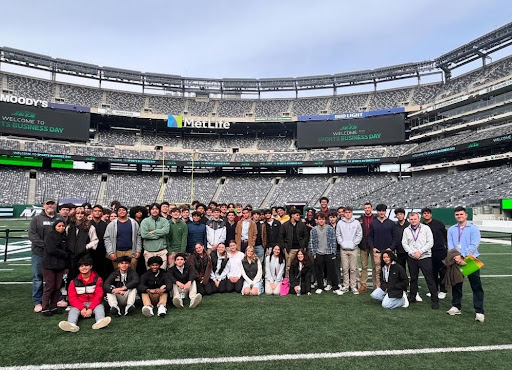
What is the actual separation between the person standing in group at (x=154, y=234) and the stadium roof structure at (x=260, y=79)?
4464 cm

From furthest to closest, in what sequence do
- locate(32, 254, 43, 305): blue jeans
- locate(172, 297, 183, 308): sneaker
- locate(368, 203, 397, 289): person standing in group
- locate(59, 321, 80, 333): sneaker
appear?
locate(368, 203, 397, 289): person standing in group < locate(172, 297, 183, 308): sneaker < locate(32, 254, 43, 305): blue jeans < locate(59, 321, 80, 333): sneaker

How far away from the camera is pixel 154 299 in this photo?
18.3 feet

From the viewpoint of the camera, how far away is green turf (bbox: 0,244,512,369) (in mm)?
3689

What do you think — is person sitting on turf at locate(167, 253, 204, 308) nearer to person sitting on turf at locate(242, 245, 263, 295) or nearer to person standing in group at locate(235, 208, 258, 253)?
person sitting on turf at locate(242, 245, 263, 295)

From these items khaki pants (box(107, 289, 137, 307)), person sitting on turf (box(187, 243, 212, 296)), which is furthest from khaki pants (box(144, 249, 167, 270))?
khaki pants (box(107, 289, 137, 307))

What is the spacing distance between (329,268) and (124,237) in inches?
179

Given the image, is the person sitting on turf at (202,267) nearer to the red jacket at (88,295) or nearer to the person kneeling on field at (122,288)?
the person kneeling on field at (122,288)

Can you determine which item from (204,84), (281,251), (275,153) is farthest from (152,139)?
(281,251)

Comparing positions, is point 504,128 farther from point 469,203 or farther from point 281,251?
point 281,251

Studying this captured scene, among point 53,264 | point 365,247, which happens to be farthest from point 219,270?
point 365,247

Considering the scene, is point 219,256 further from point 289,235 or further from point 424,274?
point 424,274

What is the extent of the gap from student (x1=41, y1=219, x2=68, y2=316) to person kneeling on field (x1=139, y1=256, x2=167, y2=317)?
55.4 inches

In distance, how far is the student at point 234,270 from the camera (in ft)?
22.7

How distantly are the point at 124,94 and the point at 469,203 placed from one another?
154ft
